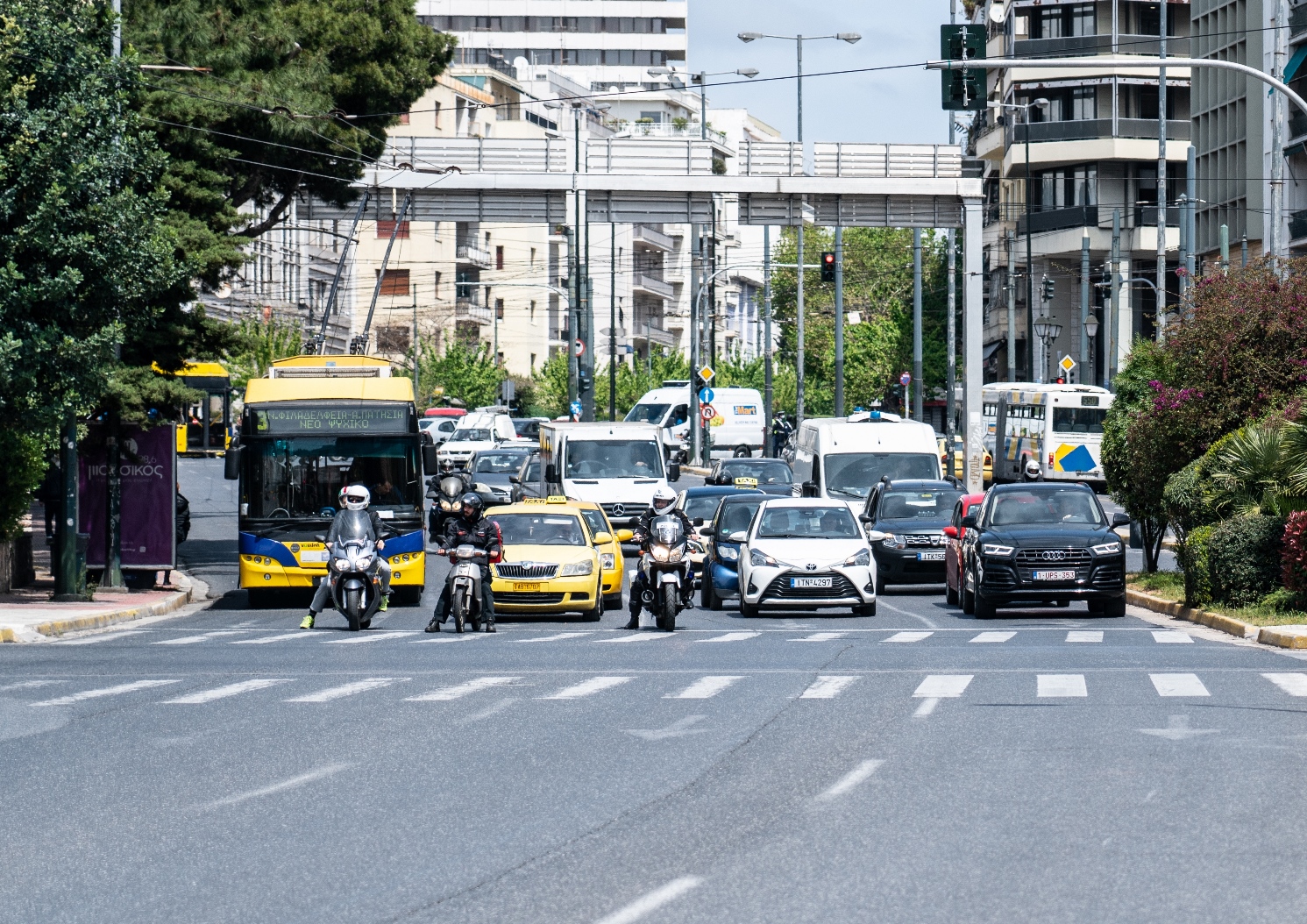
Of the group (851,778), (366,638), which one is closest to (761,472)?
(366,638)

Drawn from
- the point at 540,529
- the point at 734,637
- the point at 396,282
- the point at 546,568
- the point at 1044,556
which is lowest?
the point at 734,637

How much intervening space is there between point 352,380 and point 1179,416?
461 inches

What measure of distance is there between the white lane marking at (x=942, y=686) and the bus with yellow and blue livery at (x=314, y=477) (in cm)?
1366

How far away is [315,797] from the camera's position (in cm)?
1091

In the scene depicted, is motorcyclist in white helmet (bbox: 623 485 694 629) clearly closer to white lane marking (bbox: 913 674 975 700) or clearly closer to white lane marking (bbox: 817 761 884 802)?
white lane marking (bbox: 913 674 975 700)

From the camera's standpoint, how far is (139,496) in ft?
107

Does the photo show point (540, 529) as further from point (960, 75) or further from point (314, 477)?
point (960, 75)

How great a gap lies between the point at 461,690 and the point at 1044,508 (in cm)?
1288

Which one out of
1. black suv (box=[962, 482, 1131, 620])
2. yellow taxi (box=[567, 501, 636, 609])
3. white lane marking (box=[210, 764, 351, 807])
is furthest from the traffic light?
white lane marking (box=[210, 764, 351, 807])

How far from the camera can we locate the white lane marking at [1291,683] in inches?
621

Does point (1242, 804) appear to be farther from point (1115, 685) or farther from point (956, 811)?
point (1115, 685)

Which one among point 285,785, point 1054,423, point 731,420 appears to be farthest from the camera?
point 731,420

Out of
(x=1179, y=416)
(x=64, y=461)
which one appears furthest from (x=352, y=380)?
(x=1179, y=416)

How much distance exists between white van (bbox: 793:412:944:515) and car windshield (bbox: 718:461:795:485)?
5.82 metres
